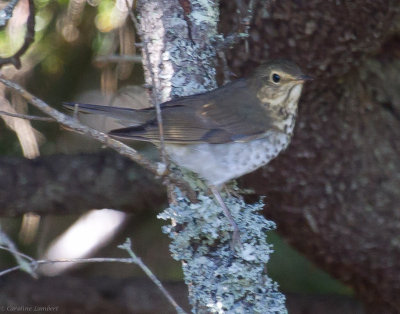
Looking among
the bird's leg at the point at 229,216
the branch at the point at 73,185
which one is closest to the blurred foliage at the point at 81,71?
the branch at the point at 73,185

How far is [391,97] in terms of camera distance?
3326 mm

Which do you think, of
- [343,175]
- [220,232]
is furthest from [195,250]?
[343,175]

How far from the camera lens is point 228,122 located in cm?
278

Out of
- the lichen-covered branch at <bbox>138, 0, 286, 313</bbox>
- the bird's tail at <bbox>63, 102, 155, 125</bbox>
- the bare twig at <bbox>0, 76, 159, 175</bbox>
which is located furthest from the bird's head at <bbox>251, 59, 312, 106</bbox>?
the bare twig at <bbox>0, 76, 159, 175</bbox>

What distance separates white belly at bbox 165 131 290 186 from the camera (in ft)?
8.36

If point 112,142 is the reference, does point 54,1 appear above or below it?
above

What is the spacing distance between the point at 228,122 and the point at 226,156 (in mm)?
182

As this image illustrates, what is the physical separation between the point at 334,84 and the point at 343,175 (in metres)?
0.46

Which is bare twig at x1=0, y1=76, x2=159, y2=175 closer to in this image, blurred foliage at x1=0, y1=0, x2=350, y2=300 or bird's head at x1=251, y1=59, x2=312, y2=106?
bird's head at x1=251, y1=59, x2=312, y2=106

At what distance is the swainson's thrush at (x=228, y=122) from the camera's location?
255cm

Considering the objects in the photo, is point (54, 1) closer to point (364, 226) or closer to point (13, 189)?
point (13, 189)

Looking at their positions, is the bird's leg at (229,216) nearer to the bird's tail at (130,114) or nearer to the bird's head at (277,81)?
the bird's tail at (130,114)

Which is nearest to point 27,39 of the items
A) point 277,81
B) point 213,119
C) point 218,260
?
point 213,119

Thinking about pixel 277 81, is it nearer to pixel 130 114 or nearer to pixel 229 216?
pixel 130 114
